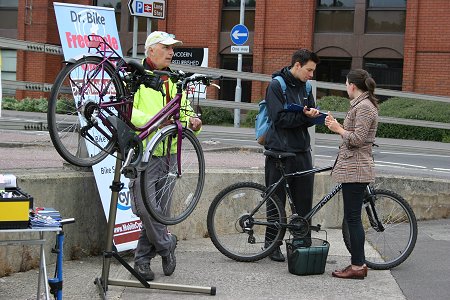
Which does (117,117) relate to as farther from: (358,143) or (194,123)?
(358,143)

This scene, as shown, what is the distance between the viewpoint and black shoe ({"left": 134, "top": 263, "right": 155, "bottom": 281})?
6.04 m

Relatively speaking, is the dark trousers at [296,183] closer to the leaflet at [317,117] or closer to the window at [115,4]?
the leaflet at [317,117]

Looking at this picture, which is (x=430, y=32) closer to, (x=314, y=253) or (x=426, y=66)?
(x=426, y=66)

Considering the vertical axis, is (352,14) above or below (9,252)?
above

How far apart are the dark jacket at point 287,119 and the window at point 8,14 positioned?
28496 mm

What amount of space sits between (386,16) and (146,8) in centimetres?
1762

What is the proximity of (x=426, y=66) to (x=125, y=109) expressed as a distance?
73.4 feet

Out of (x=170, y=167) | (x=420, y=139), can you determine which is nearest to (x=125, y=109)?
(x=170, y=167)

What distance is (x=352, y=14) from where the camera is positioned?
89.7 ft

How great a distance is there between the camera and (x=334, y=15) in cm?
2778

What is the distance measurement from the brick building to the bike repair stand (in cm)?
1986

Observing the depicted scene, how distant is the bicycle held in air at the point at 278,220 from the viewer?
6.96 metres

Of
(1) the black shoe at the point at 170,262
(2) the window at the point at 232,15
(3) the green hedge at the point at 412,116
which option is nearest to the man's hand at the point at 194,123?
(1) the black shoe at the point at 170,262

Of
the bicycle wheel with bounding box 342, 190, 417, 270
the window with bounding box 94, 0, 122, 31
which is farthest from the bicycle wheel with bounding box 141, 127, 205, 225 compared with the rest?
the window with bounding box 94, 0, 122, 31
